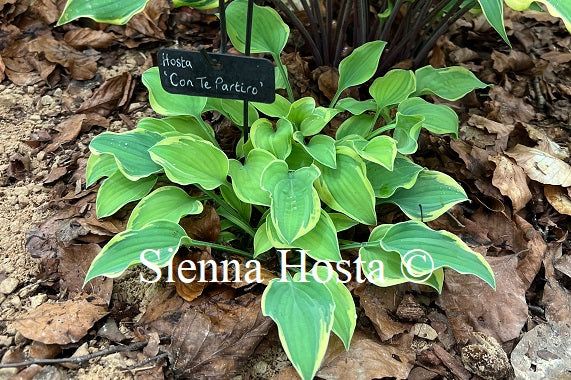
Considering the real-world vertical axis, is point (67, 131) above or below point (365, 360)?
above

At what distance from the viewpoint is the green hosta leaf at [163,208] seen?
1.31m

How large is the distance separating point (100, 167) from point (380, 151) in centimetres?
68

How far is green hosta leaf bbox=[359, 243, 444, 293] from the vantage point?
4.08ft

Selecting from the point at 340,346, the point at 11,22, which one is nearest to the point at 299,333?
the point at 340,346

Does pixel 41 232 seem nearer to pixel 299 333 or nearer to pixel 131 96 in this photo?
pixel 131 96

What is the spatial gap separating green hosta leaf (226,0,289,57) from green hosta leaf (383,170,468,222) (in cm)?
53

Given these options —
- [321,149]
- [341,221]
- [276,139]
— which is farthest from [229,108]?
[341,221]

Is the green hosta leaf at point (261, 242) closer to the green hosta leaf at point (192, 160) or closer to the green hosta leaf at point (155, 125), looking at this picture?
the green hosta leaf at point (192, 160)

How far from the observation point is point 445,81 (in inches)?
65.4

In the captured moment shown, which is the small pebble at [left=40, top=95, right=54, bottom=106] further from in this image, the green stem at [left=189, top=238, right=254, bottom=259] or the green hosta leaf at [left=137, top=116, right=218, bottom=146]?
the green stem at [left=189, top=238, right=254, bottom=259]

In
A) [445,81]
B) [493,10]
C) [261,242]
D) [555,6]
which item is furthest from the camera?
[445,81]

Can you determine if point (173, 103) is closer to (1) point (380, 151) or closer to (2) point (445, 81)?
(1) point (380, 151)

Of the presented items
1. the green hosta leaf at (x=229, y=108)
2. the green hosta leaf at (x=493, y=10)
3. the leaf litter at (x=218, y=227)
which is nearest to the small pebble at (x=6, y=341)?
the leaf litter at (x=218, y=227)

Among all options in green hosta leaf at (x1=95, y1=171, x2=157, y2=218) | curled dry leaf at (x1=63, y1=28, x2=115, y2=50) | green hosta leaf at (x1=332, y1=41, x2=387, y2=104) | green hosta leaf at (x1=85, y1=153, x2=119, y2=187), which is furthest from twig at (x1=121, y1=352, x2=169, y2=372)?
curled dry leaf at (x1=63, y1=28, x2=115, y2=50)
